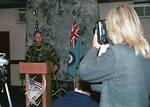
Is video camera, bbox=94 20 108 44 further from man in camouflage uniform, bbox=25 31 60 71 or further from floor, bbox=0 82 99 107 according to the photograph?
floor, bbox=0 82 99 107

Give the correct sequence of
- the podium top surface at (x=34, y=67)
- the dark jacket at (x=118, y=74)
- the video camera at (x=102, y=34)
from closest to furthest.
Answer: the dark jacket at (x=118, y=74), the video camera at (x=102, y=34), the podium top surface at (x=34, y=67)

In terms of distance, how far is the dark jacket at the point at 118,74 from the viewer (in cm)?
163

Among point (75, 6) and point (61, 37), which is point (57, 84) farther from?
point (75, 6)

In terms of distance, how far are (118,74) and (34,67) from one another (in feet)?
11.5

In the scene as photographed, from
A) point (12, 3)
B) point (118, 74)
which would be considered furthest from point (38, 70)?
point (12, 3)

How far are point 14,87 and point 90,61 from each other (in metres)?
8.40

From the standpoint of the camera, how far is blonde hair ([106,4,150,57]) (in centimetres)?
165

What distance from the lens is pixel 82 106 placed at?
1.84 meters

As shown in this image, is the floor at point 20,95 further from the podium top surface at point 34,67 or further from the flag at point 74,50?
the podium top surface at point 34,67

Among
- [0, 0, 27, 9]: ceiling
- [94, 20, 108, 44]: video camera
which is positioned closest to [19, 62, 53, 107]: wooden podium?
[94, 20, 108, 44]: video camera

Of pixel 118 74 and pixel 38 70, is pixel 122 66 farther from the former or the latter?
pixel 38 70

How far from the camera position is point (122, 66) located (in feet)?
5.36

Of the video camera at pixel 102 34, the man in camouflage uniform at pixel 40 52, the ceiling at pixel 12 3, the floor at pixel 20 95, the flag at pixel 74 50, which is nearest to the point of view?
the video camera at pixel 102 34

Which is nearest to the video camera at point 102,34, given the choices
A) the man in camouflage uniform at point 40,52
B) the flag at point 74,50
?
the man in camouflage uniform at point 40,52
